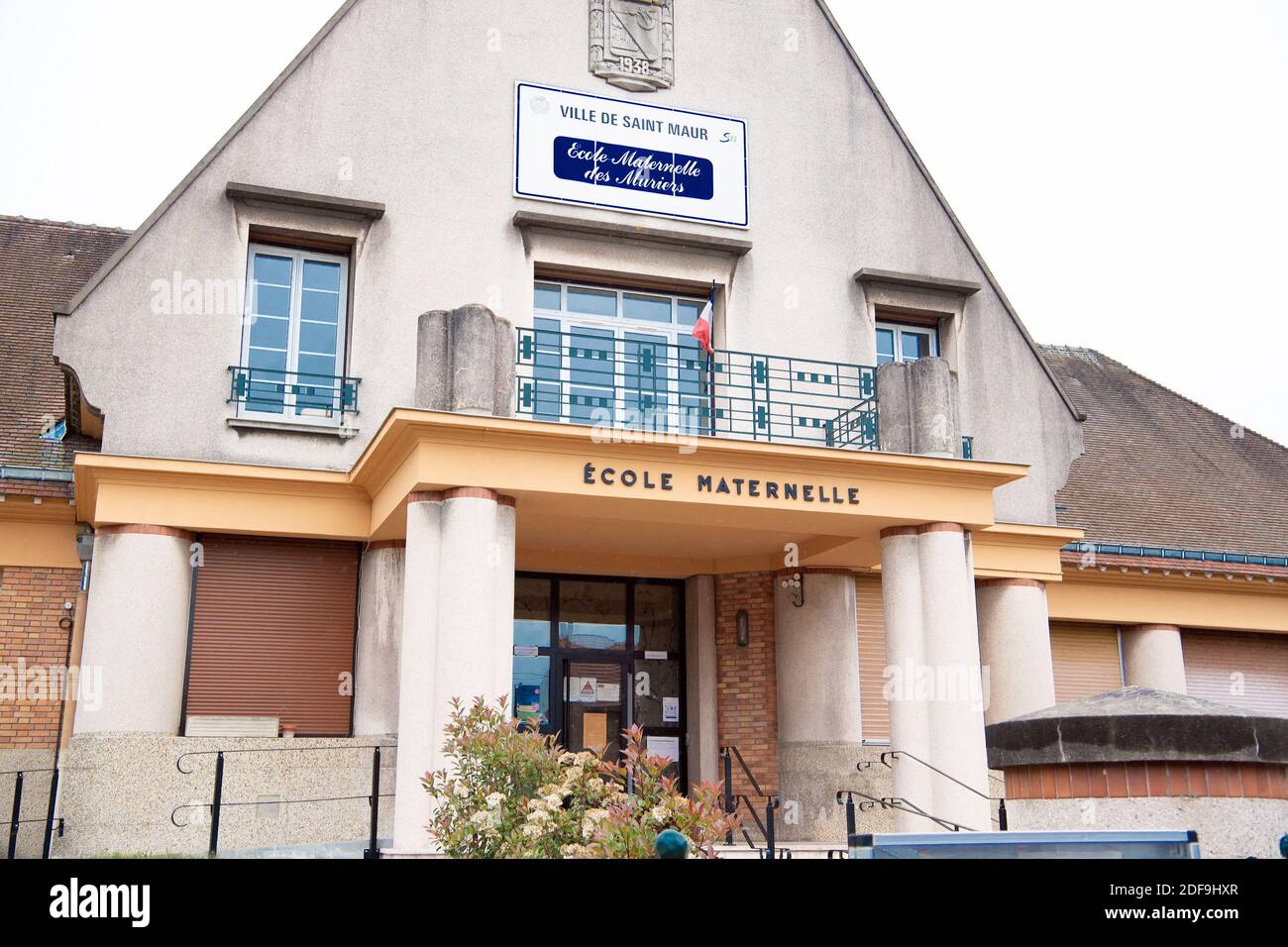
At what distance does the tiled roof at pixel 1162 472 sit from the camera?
19781 mm

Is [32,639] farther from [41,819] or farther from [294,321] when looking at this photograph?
[294,321]

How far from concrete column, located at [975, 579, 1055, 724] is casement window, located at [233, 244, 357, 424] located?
8.38 meters

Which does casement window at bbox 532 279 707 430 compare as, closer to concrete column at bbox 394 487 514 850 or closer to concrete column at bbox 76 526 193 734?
concrete column at bbox 394 487 514 850

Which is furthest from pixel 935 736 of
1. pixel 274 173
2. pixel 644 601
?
pixel 274 173

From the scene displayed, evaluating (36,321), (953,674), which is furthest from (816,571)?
(36,321)

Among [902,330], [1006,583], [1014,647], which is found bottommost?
[1014,647]

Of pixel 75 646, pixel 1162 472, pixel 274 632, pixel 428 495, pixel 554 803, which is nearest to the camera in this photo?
pixel 554 803

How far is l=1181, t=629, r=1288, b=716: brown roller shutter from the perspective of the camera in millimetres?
19266

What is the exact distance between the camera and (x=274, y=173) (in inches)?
571

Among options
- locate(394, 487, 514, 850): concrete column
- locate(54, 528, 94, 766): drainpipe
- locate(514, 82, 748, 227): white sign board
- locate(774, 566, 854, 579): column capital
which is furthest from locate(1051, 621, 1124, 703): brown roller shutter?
locate(54, 528, 94, 766): drainpipe

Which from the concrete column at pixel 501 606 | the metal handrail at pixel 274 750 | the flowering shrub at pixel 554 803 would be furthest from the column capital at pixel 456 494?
the flowering shrub at pixel 554 803

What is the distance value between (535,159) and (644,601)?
5689 millimetres

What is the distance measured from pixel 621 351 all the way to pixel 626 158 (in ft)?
9.03

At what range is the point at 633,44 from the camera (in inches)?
637
